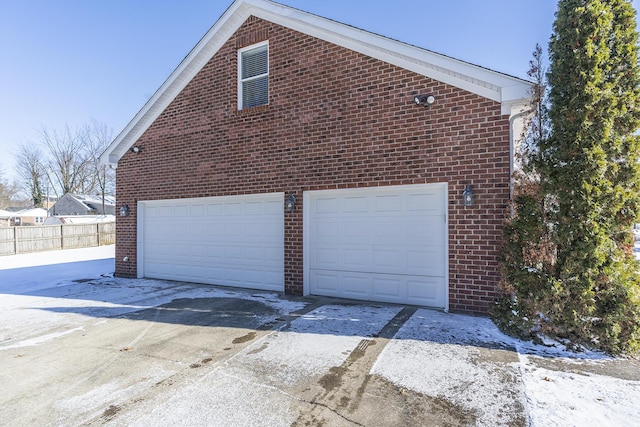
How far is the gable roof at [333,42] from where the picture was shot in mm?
5403

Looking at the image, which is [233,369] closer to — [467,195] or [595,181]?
[467,195]

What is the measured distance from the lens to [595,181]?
4039 millimetres

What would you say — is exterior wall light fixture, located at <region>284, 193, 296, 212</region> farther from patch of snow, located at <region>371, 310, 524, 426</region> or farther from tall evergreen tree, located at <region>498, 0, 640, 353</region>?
tall evergreen tree, located at <region>498, 0, 640, 353</region>

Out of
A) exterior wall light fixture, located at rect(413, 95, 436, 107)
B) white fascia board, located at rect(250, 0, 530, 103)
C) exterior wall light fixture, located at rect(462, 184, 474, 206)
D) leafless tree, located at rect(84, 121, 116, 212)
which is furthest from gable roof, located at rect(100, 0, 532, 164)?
leafless tree, located at rect(84, 121, 116, 212)

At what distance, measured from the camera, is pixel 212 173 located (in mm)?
8273

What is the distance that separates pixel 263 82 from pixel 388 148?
11.8 feet

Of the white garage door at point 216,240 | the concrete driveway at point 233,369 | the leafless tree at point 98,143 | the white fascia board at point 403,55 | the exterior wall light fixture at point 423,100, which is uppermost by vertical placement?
the leafless tree at point 98,143

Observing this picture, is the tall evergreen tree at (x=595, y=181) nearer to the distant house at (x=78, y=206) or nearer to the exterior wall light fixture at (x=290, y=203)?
the exterior wall light fixture at (x=290, y=203)

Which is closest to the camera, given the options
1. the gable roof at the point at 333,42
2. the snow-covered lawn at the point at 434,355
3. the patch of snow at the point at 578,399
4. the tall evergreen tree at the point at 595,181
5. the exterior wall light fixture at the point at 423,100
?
the patch of snow at the point at 578,399

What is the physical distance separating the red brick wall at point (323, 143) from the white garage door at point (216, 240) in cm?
33

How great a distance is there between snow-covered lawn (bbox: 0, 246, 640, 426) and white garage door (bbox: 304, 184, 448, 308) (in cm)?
54

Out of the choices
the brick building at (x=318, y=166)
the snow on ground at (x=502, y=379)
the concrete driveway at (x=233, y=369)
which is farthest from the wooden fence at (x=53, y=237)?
the snow on ground at (x=502, y=379)

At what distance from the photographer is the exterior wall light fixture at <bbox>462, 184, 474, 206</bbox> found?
553 centimetres

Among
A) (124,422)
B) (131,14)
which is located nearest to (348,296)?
(124,422)
